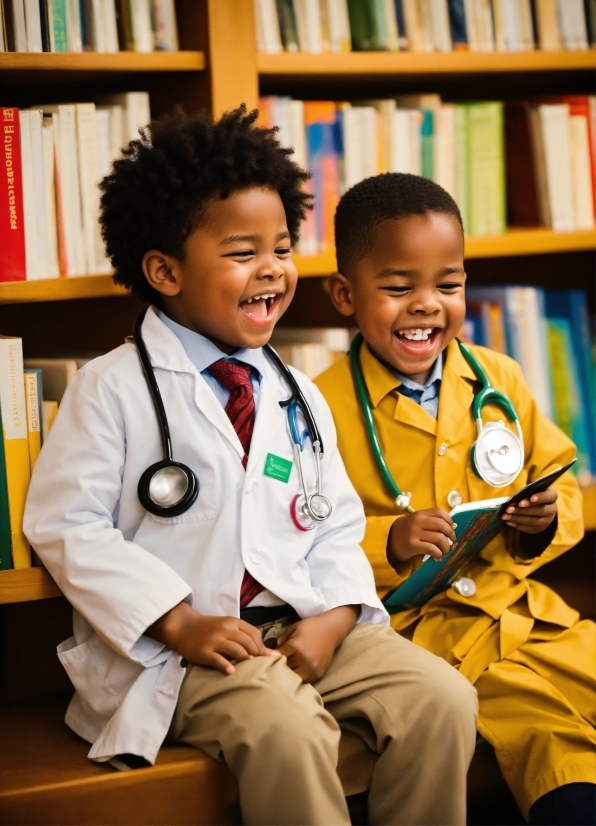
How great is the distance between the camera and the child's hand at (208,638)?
4.51ft

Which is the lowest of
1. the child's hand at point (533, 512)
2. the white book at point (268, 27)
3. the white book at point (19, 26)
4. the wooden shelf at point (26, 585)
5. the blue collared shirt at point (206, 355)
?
the wooden shelf at point (26, 585)

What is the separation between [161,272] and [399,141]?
74 cm

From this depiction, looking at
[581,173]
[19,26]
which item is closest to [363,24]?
[581,173]

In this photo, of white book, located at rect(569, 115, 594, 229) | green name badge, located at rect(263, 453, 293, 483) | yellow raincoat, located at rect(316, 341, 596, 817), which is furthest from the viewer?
white book, located at rect(569, 115, 594, 229)

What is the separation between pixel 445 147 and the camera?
212cm

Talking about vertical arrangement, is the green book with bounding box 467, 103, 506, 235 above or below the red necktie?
above

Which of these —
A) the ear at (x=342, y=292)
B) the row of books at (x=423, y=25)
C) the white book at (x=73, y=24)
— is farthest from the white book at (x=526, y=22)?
the white book at (x=73, y=24)

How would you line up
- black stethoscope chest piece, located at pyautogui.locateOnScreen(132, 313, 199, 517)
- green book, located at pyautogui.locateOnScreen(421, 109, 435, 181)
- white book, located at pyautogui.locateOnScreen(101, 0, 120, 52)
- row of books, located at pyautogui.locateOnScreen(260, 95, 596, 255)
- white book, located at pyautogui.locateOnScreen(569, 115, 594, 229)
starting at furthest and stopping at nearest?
white book, located at pyautogui.locateOnScreen(569, 115, 594, 229) < green book, located at pyautogui.locateOnScreen(421, 109, 435, 181) < row of books, located at pyautogui.locateOnScreen(260, 95, 596, 255) < white book, located at pyautogui.locateOnScreen(101, 0, 120, 52) < black stethoscope chest piece, located at pyautogui.locateOnScreen(132, 313, 199, 517)

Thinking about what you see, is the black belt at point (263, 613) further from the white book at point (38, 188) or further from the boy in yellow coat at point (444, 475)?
the white book at point (38, 188)

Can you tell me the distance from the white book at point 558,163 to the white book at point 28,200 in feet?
3.77

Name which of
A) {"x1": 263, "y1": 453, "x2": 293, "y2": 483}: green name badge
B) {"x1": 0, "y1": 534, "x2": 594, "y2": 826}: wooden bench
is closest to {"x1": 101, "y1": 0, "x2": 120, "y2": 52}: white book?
{"x1": 263, "y1": 453, "x2": 293, "y2": 483}: green name badge

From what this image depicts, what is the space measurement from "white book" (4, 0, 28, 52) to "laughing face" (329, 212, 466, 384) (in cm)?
68

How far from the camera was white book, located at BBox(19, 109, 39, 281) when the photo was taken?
164cm

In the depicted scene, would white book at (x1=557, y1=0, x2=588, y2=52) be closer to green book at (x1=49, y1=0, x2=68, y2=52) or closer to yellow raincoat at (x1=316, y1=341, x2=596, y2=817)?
yellow raincoat at (x1=316, y1=341, x2=596, y2=817)
